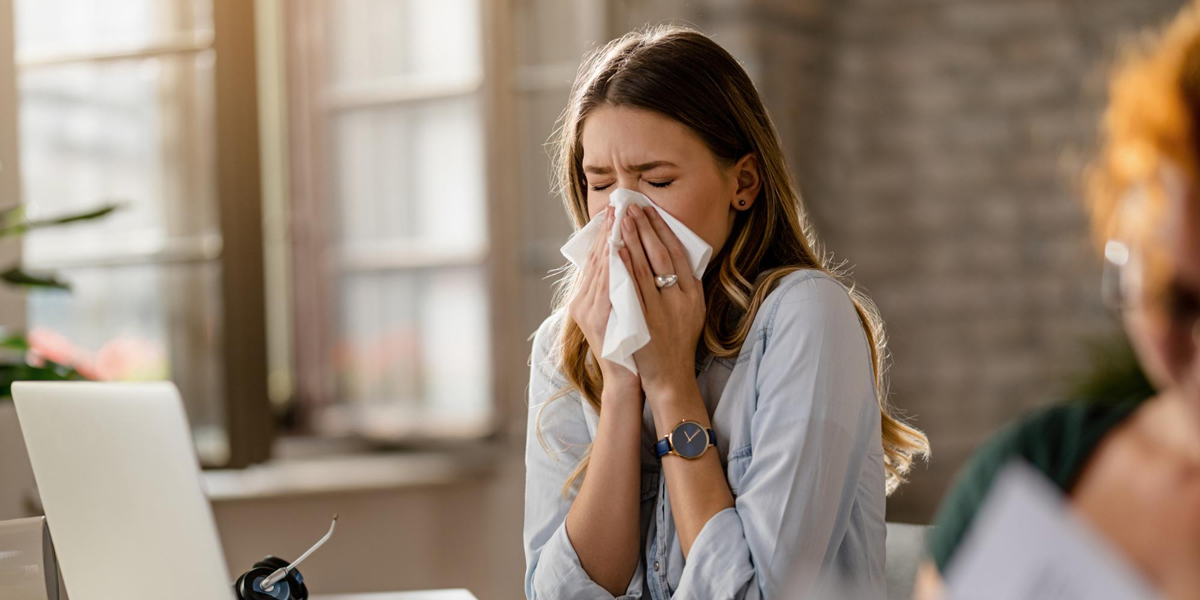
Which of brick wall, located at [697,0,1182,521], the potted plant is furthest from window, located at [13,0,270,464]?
brick wall, located at [697,0,1182,521]

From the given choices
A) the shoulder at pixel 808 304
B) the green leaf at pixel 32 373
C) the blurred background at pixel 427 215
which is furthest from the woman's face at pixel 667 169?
the blurred background at pixel 427 215

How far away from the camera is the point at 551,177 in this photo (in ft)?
8.72

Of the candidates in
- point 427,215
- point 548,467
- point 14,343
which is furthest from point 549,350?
point 427,215

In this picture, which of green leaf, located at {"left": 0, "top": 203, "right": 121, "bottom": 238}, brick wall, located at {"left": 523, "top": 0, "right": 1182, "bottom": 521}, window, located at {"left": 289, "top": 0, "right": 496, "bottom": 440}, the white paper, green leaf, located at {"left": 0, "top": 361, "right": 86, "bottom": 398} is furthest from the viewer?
brick wall, located at {"left": 523, "top": 0, "right": 1182, "bottom": 521}

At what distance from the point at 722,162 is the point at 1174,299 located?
0.83m

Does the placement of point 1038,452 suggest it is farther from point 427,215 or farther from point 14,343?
point 427,215

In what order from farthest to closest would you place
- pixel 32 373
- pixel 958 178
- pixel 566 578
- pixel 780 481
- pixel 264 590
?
pixel 958 178, pixel 32 373, pixel 264 590, pixel 566 578, pixel 780 481

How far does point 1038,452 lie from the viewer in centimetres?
49

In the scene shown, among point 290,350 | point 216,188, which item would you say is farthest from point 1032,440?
point 290,350

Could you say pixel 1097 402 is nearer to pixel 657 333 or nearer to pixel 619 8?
pixel 657 333

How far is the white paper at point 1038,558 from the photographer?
392mm

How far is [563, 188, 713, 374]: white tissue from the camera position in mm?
1217

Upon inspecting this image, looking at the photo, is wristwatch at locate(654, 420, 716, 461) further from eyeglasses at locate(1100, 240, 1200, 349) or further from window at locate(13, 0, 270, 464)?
window at locate(13, 0, 270, 464)

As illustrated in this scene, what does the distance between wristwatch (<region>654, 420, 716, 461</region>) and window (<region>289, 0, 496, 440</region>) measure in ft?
5.29
